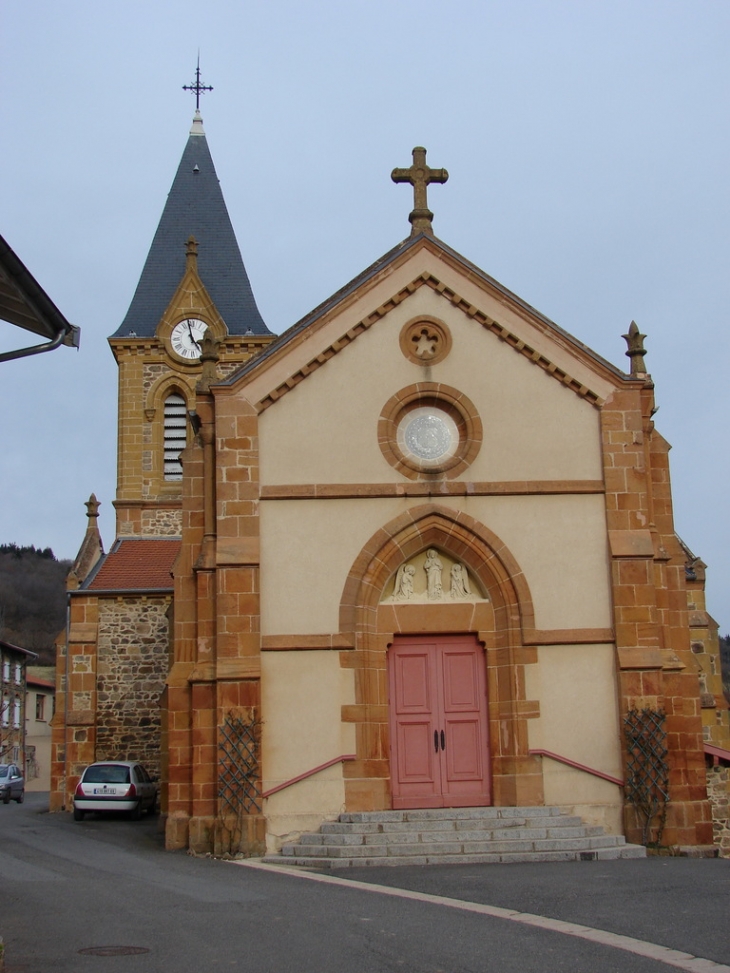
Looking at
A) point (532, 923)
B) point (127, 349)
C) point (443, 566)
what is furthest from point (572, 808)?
point (127, 349)

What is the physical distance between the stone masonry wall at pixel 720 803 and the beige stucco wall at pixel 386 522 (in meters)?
5.97

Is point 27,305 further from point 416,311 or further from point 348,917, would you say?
point 416,311

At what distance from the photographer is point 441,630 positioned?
16.4 meters

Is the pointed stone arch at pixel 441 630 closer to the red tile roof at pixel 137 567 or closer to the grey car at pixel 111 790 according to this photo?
the grey car at pixel 111 790

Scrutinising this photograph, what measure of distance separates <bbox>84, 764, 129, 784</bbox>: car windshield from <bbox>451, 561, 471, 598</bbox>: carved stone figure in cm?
949

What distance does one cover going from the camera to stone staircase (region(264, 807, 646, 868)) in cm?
1404

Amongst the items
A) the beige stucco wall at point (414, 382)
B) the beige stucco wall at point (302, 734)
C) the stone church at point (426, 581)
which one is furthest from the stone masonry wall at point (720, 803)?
the beige stucco wall at point (302, 734)

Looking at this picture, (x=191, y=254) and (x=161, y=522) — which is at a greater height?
(x=191, y=254)

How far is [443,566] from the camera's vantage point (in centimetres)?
1675

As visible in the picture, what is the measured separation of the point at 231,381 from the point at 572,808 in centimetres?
723

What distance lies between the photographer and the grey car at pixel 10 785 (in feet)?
118

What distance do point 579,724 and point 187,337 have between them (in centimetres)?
2122

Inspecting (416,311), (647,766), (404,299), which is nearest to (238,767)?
(647,766)

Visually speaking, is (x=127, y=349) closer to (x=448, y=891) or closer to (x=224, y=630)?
(x=224, y=630)
